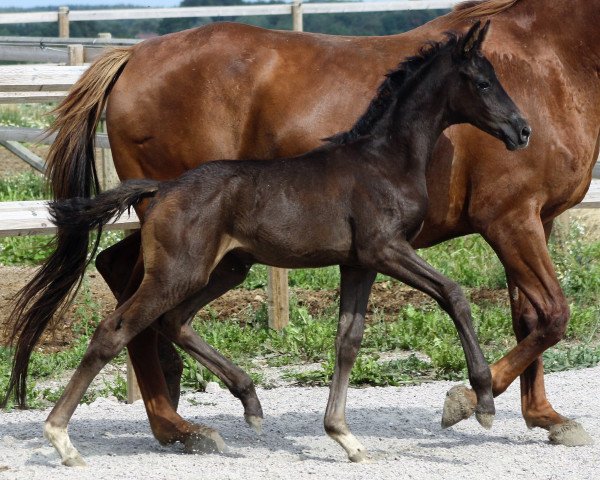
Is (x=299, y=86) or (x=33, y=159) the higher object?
(x=299, y=86)

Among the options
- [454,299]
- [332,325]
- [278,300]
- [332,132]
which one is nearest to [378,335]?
[332,325]

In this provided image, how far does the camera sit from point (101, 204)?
477 centimetres

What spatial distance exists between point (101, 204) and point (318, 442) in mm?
1480

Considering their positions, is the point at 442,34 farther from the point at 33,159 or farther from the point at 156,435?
the point at 33,159

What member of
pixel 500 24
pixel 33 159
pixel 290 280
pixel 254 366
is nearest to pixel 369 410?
pixel 254 366

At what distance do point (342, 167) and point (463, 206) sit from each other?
0.73 metres

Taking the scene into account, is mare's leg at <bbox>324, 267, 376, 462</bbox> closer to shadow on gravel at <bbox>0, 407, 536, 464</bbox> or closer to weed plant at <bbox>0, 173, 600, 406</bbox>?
shadow on gravel at <bbox>0, 407, 536, 464</bbox>

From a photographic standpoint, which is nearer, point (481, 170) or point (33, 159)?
point (481, 170)

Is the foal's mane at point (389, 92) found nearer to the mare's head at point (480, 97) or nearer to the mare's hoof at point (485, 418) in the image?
the mare's head at point (480, 97)

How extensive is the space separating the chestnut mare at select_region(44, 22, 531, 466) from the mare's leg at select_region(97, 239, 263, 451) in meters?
0.16

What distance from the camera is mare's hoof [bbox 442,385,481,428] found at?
197 inches

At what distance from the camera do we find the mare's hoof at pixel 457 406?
502 centimetres

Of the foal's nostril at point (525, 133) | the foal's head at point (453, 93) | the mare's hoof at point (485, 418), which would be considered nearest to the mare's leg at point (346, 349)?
the mare's hoof at point (485, 418)

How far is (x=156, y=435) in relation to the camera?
16.6 ft
